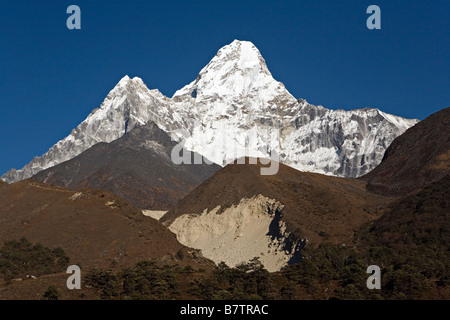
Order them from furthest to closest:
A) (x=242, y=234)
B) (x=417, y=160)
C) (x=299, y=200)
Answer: (x=417, y=160)
(x=299, y=200)
(x=242, y=234)

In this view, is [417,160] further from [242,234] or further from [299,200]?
[242,234]

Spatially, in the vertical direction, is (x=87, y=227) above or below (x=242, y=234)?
below

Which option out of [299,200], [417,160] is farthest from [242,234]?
[417,160]

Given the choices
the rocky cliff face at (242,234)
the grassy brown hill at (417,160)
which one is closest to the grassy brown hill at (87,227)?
the rocky cliff face at (242,234)

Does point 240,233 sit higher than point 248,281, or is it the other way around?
point 240,233
